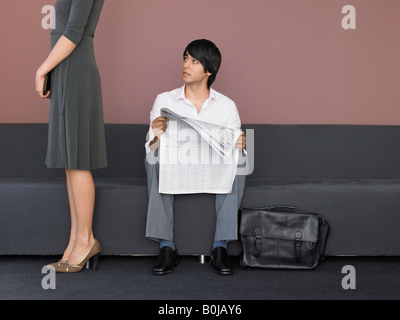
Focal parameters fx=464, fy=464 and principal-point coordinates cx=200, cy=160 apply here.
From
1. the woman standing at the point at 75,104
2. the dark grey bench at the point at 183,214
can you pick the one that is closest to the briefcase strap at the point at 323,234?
the dark grey bench at the point at 183,214

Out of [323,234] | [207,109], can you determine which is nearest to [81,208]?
[207,109]

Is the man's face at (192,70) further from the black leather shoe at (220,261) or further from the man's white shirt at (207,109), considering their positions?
the black leather shoe at (220,261)

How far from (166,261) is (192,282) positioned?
17 cm

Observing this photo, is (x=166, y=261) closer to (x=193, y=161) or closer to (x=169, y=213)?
(x=169, y=213)

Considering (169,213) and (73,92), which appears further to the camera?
(169,213)

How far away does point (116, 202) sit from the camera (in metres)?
2.10

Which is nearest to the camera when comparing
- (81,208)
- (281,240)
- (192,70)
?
(81,208)

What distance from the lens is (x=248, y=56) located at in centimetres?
287

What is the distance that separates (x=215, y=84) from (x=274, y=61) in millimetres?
394

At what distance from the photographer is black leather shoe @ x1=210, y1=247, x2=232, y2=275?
1934 mm

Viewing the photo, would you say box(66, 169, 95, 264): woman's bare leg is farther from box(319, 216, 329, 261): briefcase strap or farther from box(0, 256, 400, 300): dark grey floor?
box(319, 216, 329, 261): briefcase strap

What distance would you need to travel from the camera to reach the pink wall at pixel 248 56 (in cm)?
283
